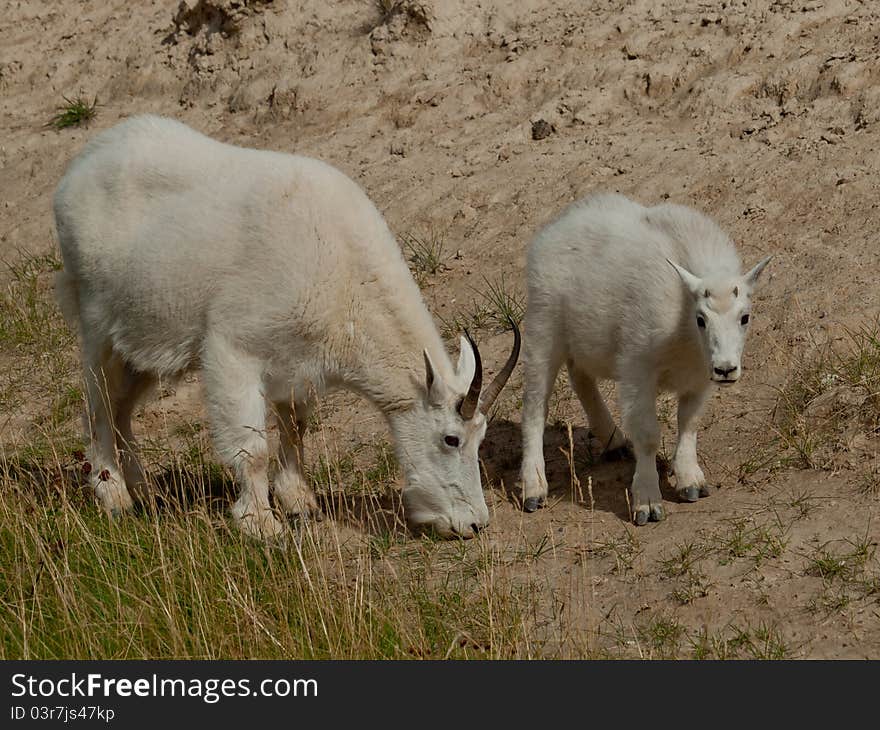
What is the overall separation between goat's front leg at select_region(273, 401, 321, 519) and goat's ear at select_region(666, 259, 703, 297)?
2.25m

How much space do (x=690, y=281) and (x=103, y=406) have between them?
360 cm

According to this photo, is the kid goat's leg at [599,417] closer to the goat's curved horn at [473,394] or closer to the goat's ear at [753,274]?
the goat's curved horn at [473,394]

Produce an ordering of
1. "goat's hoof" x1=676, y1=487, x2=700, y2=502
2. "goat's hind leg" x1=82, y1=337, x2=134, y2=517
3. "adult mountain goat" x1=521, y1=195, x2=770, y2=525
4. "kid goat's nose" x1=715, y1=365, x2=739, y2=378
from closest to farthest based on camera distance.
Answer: "kid goat's nose" x1=715, y1=365, x2=739, y2=378 → "adult mountain goat" x1=521, y1=195, x2=770, y2=525 → "goat's hoof" x1=676, y1=487, x2=700, y2=502 → "goat's hind leg" x1=82, y1=337, x2=134, y2=517

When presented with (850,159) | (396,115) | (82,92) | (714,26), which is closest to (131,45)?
(82,92)

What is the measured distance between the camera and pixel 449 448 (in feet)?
22.5

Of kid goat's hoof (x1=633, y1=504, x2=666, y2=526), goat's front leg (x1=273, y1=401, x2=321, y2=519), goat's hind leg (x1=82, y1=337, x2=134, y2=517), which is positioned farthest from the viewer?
goat's hind leg (x1=82, y1=337, x2=134, y2=517)

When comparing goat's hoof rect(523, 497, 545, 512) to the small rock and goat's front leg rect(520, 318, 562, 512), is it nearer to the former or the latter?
goat's front leg rect(520, 318, 562, 512)

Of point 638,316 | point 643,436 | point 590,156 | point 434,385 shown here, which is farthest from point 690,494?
point 590,156

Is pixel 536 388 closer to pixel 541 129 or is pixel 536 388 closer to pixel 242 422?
pixel 242 422

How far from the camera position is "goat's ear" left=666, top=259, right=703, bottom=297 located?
656cm

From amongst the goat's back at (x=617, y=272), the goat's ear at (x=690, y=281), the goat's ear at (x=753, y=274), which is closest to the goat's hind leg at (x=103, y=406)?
the goat's back at (x=617, y=272)

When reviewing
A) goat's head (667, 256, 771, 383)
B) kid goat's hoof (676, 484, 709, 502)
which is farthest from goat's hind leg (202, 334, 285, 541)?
goat's head (667, 256, 771, 383)

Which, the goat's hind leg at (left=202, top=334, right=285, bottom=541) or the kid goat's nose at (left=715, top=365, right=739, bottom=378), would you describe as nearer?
the kid goat's nose at (left=715, top=365, right=739, bottom=378)
